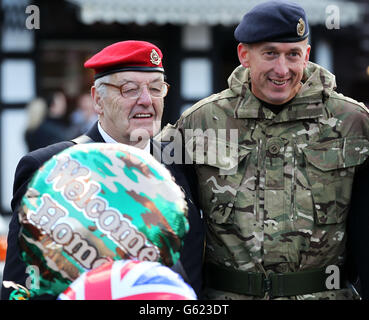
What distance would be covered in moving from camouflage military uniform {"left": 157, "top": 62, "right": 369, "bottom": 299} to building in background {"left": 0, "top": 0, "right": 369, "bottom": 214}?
7.10m

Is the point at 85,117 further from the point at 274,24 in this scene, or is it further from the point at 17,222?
the point at 17,222

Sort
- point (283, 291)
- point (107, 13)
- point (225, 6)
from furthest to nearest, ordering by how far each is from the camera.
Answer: point (225, 6)
point (107, 13)
point (283, 291)

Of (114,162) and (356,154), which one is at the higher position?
(114,162)

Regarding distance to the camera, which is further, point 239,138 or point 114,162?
point 239,138

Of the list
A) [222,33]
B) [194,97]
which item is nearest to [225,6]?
[222,33]

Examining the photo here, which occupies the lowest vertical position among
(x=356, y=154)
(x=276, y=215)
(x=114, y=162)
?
(x=276, y=215)

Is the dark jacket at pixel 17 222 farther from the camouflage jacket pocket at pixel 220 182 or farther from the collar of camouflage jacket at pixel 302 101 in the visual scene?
the collar of camouflage jacket at pixel 302 101

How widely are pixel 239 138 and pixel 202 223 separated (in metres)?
0.36

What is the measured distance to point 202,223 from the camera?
296cm

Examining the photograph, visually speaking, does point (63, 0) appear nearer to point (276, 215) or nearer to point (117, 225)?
point (276, 215)

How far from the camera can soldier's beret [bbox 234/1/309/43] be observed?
111 inches

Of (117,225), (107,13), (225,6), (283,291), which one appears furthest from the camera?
(225,6)

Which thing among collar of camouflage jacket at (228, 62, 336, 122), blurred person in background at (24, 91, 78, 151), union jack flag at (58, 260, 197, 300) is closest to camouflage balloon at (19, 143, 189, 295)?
union jack flag at (58, 260, 197, 300)

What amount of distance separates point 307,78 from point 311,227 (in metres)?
0.57
